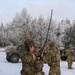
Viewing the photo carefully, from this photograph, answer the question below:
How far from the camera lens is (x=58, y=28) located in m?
79.6

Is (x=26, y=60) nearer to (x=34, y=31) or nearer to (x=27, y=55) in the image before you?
(x=27, y=55)

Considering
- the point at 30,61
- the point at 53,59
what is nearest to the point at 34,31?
the point at 53,59

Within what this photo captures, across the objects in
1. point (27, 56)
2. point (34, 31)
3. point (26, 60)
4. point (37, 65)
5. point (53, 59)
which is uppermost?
point (27, 56)

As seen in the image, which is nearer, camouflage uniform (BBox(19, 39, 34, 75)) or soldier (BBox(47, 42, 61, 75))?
camouflage uniform (BBox(19, 39, 34, 75))

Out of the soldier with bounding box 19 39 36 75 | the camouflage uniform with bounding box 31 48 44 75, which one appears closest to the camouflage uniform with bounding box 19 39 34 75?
the soldier with bounding box 19 39 36 75

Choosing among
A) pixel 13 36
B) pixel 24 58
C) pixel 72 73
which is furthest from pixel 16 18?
pixel 24 58

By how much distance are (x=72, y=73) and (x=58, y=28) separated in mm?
62658

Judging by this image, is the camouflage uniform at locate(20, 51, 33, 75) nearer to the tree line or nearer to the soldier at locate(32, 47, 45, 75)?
the soldier at locate(32, 47, 45, 75)

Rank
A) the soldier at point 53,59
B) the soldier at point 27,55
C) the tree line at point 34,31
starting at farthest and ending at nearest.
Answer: the tree line at point 34,31 → the soldier at point 53,59 → the soldier at point 27,55

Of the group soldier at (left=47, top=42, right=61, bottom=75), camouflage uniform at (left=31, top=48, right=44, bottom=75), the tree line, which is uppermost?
camouflage uniform at (left=31, top=48, right=44, bottom=75)

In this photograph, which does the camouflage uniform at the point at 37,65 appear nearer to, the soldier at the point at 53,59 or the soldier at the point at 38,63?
the soldier at the point at 38,63

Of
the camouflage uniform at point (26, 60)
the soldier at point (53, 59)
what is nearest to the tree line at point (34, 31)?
the soldier at point (53, 59)

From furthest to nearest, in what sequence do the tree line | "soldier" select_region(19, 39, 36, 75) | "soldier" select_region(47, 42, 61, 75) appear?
the tree line, "soldier" select_region(47, 42, 61, 75), "soldier" select_region(19, 39, 36, 75)

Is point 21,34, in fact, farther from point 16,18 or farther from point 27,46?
point 27,46
